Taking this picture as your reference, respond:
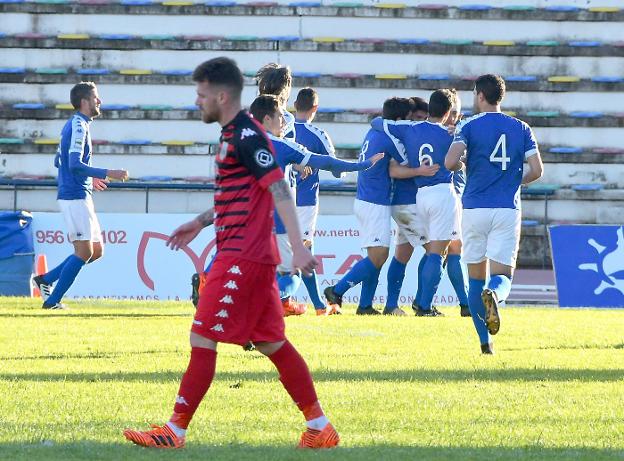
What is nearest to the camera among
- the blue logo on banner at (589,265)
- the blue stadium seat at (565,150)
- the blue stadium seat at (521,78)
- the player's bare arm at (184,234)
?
the player's bare arm at (184,234)

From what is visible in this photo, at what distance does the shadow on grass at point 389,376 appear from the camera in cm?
853

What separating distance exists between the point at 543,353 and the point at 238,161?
209 inches

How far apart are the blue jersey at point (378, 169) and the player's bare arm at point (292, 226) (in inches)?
357

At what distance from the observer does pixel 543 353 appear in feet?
35.0

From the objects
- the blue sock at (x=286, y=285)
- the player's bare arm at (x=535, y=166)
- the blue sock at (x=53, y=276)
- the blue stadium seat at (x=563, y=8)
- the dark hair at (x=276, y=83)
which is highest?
the blue stadium seat at (x=563, y=8)

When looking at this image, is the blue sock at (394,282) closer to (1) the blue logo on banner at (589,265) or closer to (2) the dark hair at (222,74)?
(1) the blue logo on banner at (589,265)

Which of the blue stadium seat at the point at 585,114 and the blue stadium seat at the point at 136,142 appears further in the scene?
the blue stadium seat at the point at 585,114

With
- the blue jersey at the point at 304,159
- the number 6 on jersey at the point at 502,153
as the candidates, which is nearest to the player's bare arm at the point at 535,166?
the number 6 on jersey at the point at 502,153

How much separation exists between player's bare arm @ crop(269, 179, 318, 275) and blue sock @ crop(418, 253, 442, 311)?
8.80 m

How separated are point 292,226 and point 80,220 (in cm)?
931

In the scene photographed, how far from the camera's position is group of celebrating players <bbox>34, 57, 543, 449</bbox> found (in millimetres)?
5926

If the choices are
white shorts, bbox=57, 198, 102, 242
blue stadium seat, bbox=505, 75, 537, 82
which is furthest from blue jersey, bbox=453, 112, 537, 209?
blue stadium seat, bbox=505, 75, 537, 82

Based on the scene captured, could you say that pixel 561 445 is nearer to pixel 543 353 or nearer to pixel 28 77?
pixel 543 353

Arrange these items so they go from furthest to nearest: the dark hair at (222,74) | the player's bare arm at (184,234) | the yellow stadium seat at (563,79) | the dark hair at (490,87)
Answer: the yellow stadium seat at (563,79) < the dark hair at (490,87) < the player's bare arm at (184,234) < the dark hair at (222,74)
